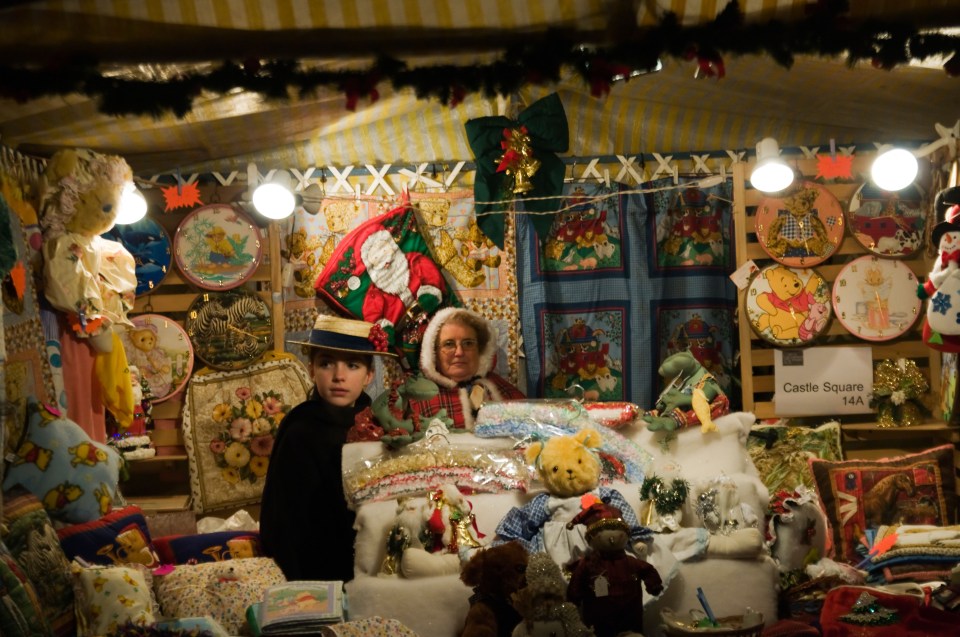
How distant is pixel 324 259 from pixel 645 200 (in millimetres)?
1813

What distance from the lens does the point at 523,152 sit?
5.42m

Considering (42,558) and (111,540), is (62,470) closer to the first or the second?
(111,540)

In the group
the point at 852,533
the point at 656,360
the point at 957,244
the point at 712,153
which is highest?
the point at 712,153

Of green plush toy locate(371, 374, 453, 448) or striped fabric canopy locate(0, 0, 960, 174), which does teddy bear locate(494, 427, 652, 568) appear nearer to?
green plush toy locate(371, 374, 453, 448)

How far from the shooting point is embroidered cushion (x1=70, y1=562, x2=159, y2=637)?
3.68 meters

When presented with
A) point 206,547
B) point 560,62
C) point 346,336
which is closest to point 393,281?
point 346,336

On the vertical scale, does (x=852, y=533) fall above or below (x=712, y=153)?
below

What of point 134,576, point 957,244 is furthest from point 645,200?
point 134,576

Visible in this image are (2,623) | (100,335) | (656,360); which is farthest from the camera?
(656,360)

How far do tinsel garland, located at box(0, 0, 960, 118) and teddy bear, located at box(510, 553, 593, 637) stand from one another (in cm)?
160

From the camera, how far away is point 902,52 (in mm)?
3473

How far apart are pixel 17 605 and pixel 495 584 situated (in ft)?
5.29

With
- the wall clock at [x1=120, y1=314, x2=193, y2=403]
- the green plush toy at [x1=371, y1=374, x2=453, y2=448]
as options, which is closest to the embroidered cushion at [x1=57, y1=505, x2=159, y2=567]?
the green plush toy at [x1=371, y1=374, x2=453, y2=448]

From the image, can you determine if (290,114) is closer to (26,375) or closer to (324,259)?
(324,259)
